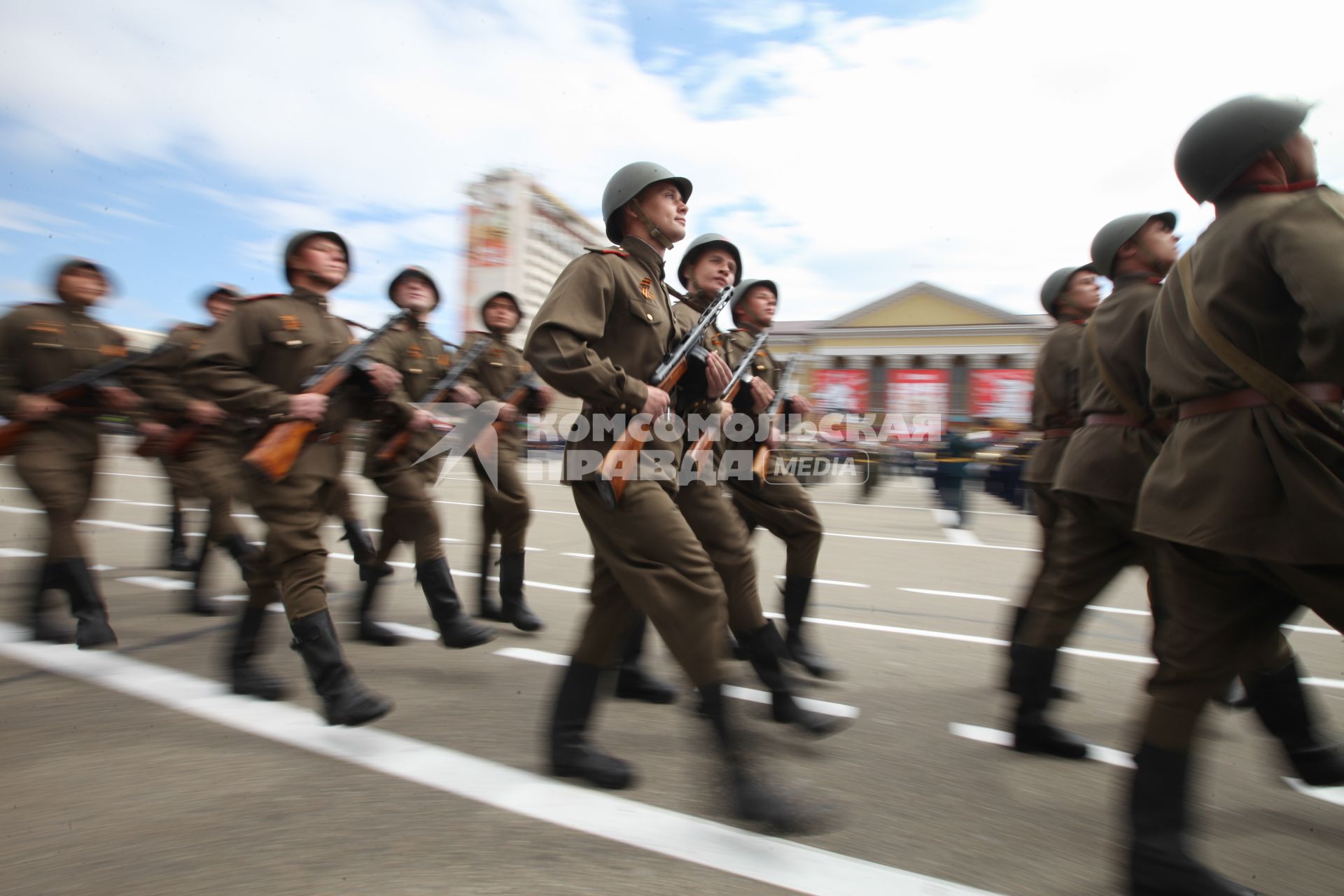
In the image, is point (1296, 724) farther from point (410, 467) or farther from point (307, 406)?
point (410, 467)

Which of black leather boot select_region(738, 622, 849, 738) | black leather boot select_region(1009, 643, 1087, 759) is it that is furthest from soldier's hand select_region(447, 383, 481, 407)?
black leather boot select_region(1009, 643, 1087, 759)

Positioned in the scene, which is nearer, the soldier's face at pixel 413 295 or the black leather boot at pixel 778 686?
the black leather boot at pixel 778 686

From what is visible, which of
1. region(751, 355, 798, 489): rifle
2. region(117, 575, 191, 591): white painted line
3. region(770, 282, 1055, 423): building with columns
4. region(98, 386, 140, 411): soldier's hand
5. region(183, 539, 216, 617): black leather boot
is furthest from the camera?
region(770, 282, 1055, 423): building with columns

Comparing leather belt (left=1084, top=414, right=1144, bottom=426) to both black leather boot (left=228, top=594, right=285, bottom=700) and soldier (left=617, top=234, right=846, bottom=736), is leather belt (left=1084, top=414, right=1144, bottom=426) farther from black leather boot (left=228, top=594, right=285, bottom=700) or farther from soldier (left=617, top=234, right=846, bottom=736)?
black leather boot (left=228, top=594, right=285, bottom=700)

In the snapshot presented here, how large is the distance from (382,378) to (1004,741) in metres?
2.87

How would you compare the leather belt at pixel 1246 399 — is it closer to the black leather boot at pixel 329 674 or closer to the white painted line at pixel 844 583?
the black leather boot at pixel 329 674

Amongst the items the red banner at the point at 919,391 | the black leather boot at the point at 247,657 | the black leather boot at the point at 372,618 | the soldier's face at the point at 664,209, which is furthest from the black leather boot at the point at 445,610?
the red banner at the point at 919,391

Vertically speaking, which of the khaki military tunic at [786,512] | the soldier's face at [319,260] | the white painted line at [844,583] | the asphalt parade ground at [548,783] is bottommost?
the asphalt parade ground at [548,783]

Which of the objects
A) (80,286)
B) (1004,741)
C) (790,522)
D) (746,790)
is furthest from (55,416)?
(1004,741)

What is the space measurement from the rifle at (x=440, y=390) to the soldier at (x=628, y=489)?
6.23 feet

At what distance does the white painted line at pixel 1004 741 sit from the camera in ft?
10.0

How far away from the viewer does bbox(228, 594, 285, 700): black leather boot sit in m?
3.55

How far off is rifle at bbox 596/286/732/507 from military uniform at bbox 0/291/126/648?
3.23m

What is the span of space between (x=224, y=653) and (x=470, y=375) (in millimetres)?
2107
